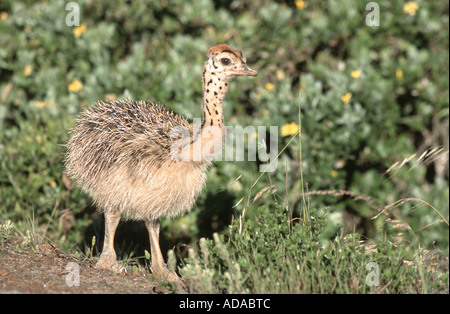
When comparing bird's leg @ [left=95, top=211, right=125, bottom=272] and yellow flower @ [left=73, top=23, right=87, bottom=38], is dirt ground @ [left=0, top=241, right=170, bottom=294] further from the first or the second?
yellow flower @ [left=73, top=23, right=87, bottom=38]

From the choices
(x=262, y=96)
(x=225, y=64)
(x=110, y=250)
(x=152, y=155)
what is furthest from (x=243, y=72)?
(x=262, y=96)

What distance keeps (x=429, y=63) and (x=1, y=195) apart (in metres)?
5.37

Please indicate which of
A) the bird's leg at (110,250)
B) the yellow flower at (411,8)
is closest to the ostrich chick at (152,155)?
the bird's leg at (110,250)

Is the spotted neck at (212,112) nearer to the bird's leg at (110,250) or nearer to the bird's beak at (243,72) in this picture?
the bird's beak at (243,72)

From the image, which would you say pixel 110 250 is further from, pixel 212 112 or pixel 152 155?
pixel 212 112

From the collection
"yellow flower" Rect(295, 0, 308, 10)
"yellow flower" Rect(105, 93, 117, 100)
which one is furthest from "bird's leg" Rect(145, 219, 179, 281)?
"yellow flower" Rect(295, 0, 308, 10)

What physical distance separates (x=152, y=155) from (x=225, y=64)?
0.93 meters

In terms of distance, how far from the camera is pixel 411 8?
833cm

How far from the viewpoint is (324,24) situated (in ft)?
27.5

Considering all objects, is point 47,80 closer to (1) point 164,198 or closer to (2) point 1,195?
(2) point 1,195

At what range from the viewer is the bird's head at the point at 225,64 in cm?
520

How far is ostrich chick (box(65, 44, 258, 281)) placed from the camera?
525 centimetres

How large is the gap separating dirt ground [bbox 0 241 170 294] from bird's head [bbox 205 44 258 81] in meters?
1.71

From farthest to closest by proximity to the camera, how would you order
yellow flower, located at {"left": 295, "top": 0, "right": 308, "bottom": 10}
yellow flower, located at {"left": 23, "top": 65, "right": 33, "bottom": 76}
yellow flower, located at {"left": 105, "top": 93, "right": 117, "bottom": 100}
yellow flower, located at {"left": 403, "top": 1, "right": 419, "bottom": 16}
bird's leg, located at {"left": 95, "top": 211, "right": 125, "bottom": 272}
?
yellow flower, located at {"left": 23, "top": 65, "right": 33, "bottom": 76} → yellow flower, located at {"left": 295, "top": 0, "right": 308, "bottom": 10} → yellow flower, located at {"left": 403, "top": 1, "right": 419, "bottom": 16} → yellow flower, located at {"left": 105, "top": 93, "right": 117, "bottom": 100} → bird's leg, located at {"left": 95, "top": 211, "right": 125, "bottom": 272}
